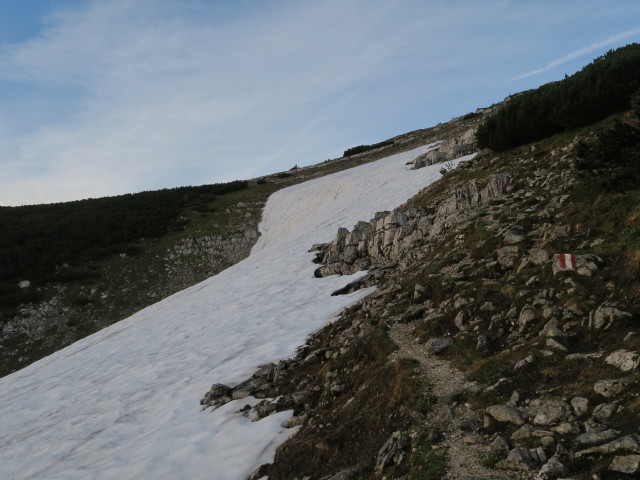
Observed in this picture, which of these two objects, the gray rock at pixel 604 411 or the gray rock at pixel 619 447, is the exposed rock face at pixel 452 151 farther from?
the gray rock at pixel 619 447

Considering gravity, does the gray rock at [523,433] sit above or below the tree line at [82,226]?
below

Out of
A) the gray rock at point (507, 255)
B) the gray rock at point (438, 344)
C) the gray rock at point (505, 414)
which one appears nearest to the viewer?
the gray rock at point (505, 414)

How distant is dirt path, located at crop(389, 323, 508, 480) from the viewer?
5516 mm

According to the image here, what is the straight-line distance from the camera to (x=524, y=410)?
6.17 meters

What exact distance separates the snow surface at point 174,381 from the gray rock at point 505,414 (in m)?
4.21

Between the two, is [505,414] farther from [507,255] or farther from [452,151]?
[452,151]

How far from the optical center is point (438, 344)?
934cm

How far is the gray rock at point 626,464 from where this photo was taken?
4.38m

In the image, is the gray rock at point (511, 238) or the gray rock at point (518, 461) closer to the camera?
the gray rock at point (518, 461)

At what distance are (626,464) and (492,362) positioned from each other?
3.48 m

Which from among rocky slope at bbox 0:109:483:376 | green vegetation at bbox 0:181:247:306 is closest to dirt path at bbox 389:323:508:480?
rocky slope at bbox 0:109:483:376

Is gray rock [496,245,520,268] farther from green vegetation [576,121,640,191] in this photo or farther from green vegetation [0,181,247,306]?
green vegetation [0,181,247,306]

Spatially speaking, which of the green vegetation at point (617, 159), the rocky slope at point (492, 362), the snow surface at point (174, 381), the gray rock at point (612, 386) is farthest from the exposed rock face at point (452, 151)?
the gray rock at point (612, 386)

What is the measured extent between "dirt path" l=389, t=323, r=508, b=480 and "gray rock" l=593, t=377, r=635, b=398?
1745mm
